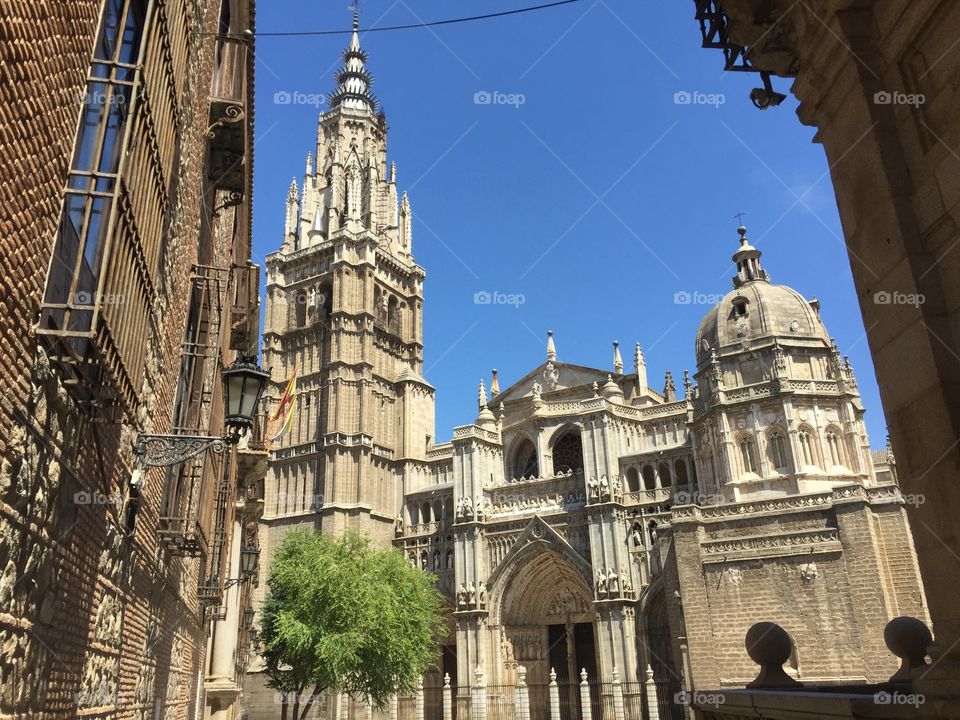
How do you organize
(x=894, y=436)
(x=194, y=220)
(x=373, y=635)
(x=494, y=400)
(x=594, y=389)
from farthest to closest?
(x=494, y=400) → (x=594, y=389) → (x=373, y=635) → (x=194, y=220) → (x=894, y=436)

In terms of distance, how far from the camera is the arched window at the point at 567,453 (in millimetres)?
42531

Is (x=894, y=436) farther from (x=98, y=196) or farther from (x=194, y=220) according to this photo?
(x=194, y=220)

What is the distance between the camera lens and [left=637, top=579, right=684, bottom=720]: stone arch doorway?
109ft

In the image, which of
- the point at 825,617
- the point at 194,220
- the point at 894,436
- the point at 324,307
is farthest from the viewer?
the point at 324,307

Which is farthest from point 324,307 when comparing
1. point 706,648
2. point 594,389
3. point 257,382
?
point 257,382

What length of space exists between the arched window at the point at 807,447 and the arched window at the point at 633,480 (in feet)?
29.5

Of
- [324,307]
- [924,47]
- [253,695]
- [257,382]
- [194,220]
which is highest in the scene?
[324,307]

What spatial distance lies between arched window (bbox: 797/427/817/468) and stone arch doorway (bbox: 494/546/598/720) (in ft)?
40.9

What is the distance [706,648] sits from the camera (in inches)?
968

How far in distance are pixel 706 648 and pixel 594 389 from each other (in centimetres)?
1952

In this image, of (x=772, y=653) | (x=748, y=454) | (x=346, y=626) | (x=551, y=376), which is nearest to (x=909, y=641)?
(x=772, y=653)

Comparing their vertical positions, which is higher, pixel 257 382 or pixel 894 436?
pixel 257 382

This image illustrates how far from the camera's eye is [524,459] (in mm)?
44594

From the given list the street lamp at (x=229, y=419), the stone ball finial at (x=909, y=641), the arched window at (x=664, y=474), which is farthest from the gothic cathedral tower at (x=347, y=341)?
the stone ball finial at (x=909, y=641)
